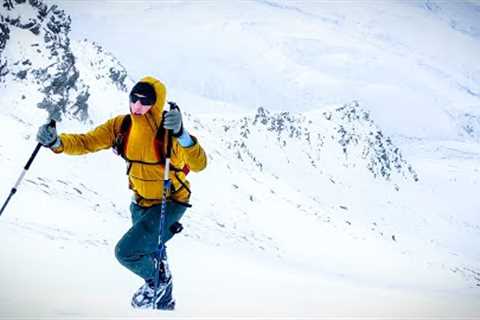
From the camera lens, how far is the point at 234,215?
21672 mm

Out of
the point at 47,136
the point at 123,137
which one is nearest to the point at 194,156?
the point at 123,137

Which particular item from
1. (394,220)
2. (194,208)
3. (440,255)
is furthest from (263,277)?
(394,220)

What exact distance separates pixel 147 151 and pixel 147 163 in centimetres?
13

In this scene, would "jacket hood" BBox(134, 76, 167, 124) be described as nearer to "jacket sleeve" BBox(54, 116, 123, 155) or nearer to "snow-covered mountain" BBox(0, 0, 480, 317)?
"jacket sleeve" BBox(54, 116, 123, 155)

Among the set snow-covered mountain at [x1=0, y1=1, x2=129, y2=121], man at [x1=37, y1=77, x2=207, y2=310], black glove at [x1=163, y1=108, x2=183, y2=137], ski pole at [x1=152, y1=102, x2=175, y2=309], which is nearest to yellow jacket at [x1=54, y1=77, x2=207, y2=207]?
man at [x1=37, y1=77, x2=207, y2=310]

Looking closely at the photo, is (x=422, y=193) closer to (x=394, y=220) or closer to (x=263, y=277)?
(x=394, y=220)

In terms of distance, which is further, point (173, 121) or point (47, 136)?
point (47, 136)

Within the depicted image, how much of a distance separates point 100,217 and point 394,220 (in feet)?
124

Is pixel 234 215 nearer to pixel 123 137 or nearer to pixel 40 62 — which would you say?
pixel 40 62

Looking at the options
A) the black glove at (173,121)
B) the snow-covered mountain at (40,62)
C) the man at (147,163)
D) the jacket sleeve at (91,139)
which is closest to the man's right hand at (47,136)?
the man at (147,163)

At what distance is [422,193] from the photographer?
189 feet

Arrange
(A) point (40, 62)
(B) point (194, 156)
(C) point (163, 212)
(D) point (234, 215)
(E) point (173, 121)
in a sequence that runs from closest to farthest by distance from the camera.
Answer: (E) point (173, 121), (B) point (194, 156), (C) point (163, 212), (D) point (234, 215), (A) point (40, 62)

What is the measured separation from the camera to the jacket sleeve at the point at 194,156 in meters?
5.27

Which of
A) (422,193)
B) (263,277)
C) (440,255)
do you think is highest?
(422,193)
